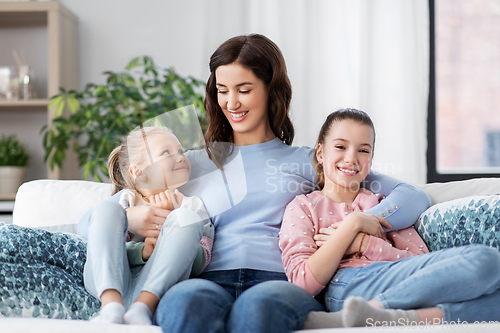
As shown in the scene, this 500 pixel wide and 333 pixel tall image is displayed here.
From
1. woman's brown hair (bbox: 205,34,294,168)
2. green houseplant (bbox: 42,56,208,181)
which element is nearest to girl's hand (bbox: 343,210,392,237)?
woman's brown hair (bbox: 205,34,294,168)

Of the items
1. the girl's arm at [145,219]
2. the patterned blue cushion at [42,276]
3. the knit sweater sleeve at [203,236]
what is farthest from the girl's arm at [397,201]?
the patterned blue cushion at [42,276]

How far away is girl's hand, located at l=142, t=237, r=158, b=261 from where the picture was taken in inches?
38.2

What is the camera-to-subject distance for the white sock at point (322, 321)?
80 cm

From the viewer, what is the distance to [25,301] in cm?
87

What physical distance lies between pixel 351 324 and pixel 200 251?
37 centimetres

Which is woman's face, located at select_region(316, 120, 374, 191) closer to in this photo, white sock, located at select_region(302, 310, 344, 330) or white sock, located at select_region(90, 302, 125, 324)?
white sock, located at select_region(302, 310, 344, 330)

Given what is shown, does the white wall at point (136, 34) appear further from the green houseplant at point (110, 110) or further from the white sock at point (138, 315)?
the white sock at point (138, 315)

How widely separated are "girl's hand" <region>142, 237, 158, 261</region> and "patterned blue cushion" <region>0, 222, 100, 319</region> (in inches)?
5.3

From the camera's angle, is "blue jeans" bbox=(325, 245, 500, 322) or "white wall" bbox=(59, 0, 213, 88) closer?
"blue jeans" bbox=(325, 245, 500, 322)

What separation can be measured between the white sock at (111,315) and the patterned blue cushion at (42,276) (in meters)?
0.14

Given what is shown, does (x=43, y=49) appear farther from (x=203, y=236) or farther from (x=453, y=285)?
(x=453, y=285)

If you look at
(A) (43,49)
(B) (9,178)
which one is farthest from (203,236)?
(A) (43,49)

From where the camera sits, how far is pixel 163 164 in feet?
3.34

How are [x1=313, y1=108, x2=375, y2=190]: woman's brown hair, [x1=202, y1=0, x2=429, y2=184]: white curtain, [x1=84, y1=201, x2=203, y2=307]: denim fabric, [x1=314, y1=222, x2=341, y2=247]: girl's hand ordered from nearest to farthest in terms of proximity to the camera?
[x1=84, y1=201, x2=203, y2=307]: denim fabric, [x1=314, y1=222, x2=341, y2=247]: girl's hand, [x1=313, y1=108, x2=375, y2=190]: woman's brown hair, [x1=202, y1=0, x2=429, y2=184]: white curtain
